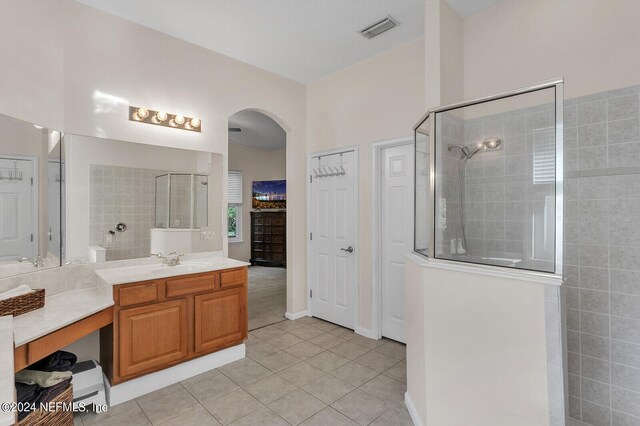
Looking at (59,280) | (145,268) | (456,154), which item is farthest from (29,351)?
(456,154)

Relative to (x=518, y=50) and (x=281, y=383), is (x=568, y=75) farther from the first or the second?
(x=281, y=383)

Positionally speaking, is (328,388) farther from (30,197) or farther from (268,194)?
(268,194)

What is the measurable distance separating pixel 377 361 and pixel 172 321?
1.85 m

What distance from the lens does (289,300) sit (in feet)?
13.5

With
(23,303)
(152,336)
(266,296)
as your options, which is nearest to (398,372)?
(152,336)

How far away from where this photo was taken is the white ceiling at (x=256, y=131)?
5632mm

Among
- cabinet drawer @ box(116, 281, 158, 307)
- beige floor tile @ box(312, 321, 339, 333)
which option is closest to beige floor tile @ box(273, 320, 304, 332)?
beige floor tile @ box(312, 321, 339, 333)

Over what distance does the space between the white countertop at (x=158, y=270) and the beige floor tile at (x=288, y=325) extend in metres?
1.18

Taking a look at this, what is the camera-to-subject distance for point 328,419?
2.12 m

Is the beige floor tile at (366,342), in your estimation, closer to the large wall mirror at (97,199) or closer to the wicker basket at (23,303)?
the large wall mirror at (97,199)

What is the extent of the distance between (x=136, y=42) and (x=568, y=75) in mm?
3496

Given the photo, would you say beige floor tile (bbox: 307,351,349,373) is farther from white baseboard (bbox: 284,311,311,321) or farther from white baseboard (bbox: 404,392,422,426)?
white baseboard (bbox: 284,311,311,321)

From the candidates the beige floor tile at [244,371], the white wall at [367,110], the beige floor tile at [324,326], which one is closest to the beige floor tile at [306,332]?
the beige floor tile at [324,326]

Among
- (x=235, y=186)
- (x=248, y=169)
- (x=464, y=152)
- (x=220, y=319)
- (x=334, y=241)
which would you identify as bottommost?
(x=220, y=319)
